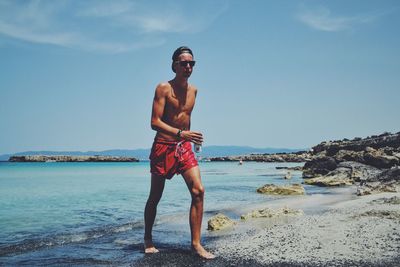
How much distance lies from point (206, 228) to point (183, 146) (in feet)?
8.46

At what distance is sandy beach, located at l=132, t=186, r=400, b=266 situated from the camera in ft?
13.7

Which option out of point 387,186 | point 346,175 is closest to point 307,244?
point 387,186

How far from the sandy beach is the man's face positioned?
2.35 metres

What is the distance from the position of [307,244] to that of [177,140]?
2117 millimetres

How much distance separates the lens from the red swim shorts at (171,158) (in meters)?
4.90

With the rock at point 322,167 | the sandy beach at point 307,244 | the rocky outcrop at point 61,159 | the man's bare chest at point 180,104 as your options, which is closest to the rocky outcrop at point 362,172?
the rock at point 322,167

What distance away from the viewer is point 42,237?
7121mm

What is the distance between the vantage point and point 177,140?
4.97 m

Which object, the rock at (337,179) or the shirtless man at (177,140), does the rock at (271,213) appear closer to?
the shirtless man at (177,140)

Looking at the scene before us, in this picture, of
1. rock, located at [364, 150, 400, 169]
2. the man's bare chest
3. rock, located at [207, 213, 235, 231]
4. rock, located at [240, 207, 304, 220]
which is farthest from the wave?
rock, located at [364, 150, 400, 169]

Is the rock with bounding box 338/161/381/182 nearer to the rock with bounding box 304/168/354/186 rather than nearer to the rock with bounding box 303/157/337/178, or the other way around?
the rock with bounding box 304/168/354/186

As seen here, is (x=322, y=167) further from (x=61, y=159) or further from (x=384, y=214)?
(x=61, y=159)

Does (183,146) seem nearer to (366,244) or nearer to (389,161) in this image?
(366,244)

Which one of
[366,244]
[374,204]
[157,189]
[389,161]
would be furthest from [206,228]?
[389,161]
